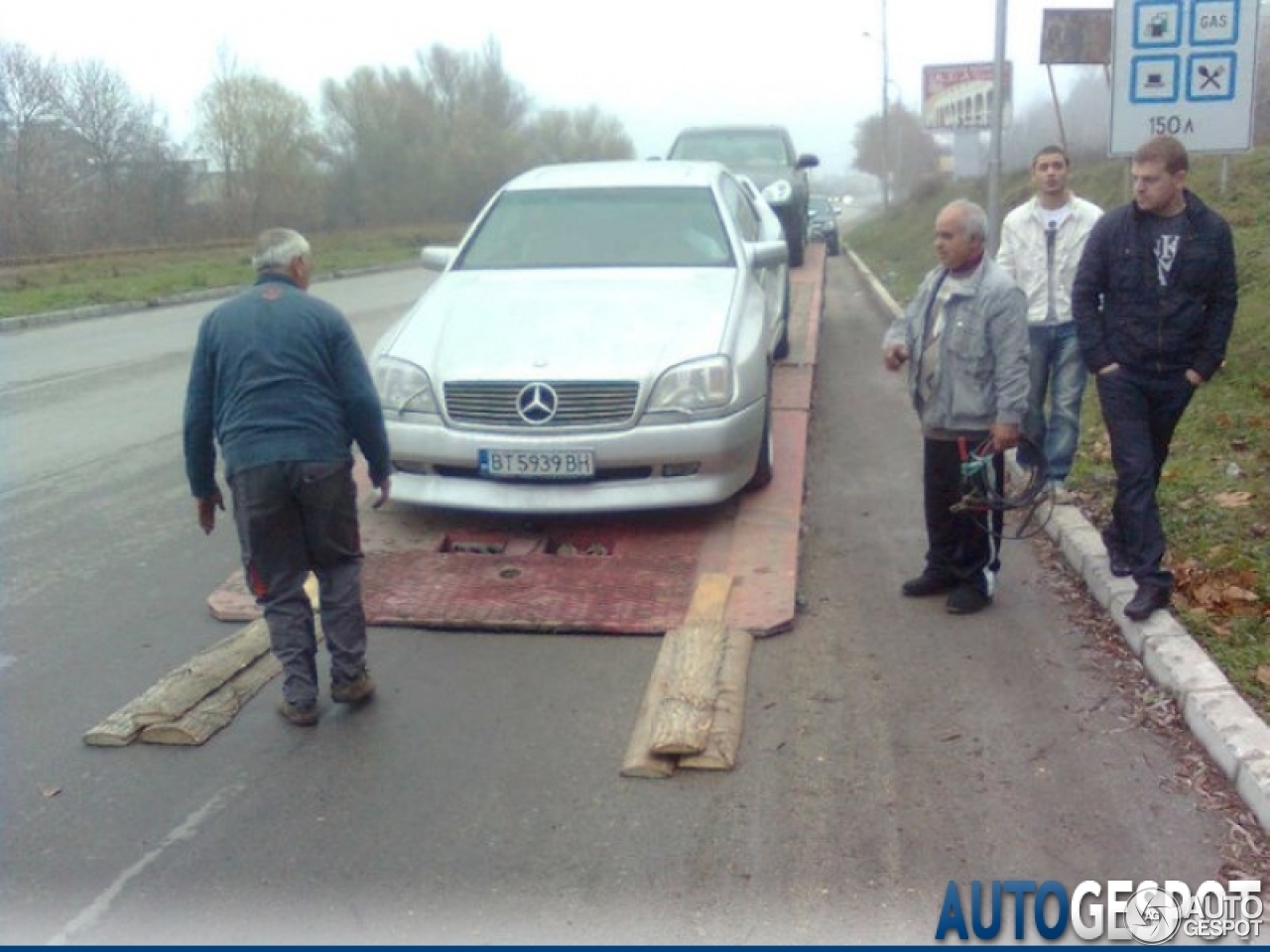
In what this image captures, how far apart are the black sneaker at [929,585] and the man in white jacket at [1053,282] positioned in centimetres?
109

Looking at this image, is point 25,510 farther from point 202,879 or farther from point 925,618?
point 925,618

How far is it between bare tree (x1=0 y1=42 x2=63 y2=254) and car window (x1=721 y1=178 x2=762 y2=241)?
27.4 meters

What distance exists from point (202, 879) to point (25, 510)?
14.9 feet

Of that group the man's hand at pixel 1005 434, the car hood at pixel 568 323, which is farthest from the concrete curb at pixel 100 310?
the man's hand at pixel 1005 434

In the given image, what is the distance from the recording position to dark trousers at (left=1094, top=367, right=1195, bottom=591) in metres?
5.00

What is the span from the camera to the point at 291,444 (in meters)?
4.37

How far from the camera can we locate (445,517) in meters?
6.76

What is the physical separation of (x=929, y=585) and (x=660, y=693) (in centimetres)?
162

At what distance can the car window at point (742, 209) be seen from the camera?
8.51 metres

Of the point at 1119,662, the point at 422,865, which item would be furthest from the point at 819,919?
the point at 1119,662

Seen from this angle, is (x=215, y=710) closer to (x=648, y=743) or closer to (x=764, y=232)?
(x=648, y=743)

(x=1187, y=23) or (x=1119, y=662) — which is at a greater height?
(x=1187, y=23)

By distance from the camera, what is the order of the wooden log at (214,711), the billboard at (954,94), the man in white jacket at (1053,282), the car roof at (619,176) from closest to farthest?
1. the wooden log at (214,711)
2. the man in white jacket at (1053,282)
3. the car roof at (619,176)
4. the billboard at (954,94)

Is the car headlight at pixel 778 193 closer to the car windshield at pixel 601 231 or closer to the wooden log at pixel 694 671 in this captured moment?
the car windshield at pixel 601 231
